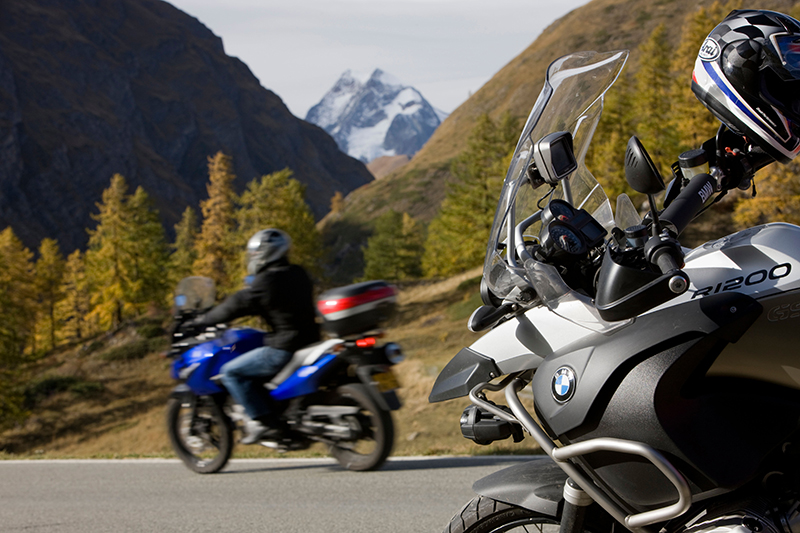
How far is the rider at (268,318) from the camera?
18.2 feet

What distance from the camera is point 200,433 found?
19.5 ft

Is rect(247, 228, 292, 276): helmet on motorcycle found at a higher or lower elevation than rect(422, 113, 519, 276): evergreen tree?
lower

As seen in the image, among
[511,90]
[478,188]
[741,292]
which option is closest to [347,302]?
[741,292]

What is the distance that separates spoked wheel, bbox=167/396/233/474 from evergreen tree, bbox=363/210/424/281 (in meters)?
49.3

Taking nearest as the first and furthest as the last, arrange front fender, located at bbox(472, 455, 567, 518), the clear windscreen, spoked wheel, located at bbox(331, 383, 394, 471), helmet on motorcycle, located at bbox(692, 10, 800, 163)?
helmet on motorcycle, located at bbox(692, 10, 800, 163)
front fender, located at bbox(472, 455, 567, 518)
spoked wheel, located at bbox(331, 383, 394, 471)
the clear windscreen

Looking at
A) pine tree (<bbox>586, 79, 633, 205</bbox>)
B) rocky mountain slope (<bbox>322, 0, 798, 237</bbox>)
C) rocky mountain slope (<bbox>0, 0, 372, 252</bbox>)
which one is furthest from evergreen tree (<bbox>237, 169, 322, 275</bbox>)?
rocky mountain slope (<bbox>0, 0, 372, 252</bbox>)

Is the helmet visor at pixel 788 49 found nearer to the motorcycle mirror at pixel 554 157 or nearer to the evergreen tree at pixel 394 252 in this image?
the motorcycle mirror at pixel 554 157

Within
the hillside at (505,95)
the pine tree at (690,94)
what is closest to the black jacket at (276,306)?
the pine tree at (690,94)

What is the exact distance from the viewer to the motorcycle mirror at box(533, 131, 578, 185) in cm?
211

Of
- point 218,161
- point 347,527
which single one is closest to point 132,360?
point 218,161

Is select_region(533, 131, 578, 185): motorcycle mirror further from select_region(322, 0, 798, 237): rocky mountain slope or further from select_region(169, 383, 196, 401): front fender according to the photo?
select_region(322, 0, 798, 237): rocky mountain slope

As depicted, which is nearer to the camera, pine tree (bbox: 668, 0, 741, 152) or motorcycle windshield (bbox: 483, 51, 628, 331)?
motorcycle windshield (bbox: 483, 51, 628, 331)

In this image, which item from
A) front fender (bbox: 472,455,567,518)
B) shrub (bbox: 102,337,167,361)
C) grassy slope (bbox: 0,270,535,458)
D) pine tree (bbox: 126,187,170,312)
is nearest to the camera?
front fender (bbox: 472,455,567,518)

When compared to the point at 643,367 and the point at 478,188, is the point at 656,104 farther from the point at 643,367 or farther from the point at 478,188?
the point at 643,367
